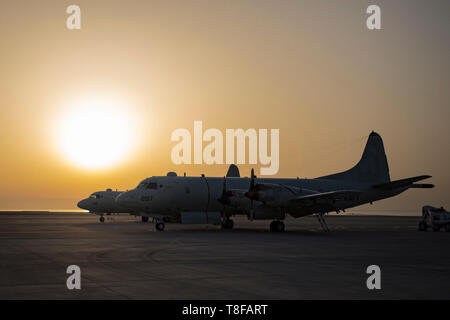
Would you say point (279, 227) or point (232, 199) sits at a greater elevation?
point (232, 199)

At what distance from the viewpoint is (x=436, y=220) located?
40.5 metres

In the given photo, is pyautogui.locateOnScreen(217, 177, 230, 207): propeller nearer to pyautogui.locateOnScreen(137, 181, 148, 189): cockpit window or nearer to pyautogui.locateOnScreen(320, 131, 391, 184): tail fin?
pyautogui.locateOnScreen(137, 181, 148, 189): cockpit window

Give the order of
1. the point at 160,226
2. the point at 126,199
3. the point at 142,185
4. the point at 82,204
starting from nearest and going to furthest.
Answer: the point at 160,226, the point at 126,199, the point at 142,185, the point at 82,204

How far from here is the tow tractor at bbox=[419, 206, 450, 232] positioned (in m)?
40.3

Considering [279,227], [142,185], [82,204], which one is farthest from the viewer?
[82,204]

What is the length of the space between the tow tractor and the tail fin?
4964mm

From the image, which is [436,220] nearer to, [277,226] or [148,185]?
[277,226]

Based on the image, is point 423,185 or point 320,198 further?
point 423,185

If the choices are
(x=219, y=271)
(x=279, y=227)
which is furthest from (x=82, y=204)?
(x=219, y=271)

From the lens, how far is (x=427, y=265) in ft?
53.5

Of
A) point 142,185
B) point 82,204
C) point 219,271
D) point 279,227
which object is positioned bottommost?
point 279,227

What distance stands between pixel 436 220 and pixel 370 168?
6.90 meters
